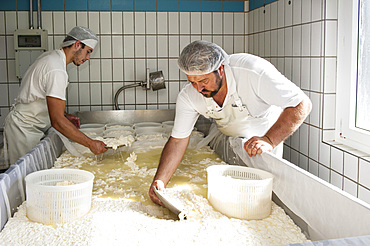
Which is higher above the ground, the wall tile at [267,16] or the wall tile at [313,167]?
the wall tile at [267,16]

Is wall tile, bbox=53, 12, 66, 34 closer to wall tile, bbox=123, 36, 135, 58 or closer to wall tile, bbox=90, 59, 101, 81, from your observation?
wall tile, bbox=90, 59, 101, 81

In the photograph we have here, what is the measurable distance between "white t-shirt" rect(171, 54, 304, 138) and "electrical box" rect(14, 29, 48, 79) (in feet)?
6.62

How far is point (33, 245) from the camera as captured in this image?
1399 mm

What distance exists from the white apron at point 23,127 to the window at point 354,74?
2.02 m

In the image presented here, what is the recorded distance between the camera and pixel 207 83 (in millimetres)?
2039

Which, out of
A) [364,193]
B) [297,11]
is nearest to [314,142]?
[364,193]

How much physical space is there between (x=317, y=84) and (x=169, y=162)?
1.13 m

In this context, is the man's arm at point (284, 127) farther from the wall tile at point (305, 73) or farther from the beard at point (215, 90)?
the wall tile at point (305, 73)

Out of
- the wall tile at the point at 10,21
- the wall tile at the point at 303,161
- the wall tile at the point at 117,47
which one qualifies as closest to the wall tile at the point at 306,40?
the wall tile at the point at 303,161

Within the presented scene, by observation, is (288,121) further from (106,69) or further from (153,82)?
(106,69)

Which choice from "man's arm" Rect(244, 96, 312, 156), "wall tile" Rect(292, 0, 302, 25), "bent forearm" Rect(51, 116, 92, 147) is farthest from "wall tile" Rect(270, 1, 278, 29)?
"bent forearm" Rect(51, 116, 92, 147)

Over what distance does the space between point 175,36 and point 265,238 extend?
291cm

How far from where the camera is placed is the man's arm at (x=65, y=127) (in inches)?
102

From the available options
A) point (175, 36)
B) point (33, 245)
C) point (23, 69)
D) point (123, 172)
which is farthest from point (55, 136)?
point (175, 36)
